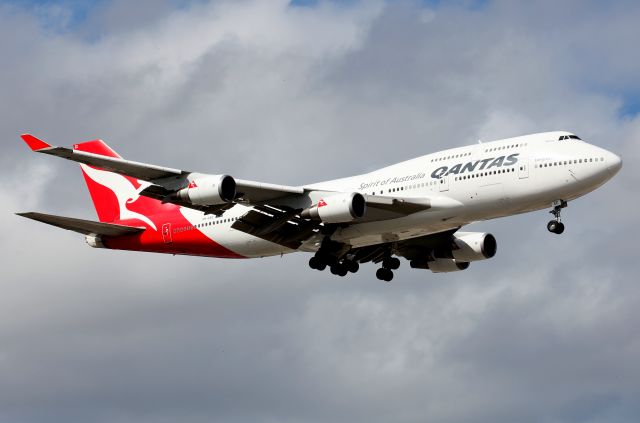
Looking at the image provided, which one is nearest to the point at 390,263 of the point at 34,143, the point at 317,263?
the point at 317,263

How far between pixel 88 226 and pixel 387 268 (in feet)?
47.7

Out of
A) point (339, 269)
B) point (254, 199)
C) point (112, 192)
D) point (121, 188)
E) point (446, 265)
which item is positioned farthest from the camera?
point (112, 192)

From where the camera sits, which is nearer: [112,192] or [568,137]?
[568,137]

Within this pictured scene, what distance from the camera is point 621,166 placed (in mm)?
50812

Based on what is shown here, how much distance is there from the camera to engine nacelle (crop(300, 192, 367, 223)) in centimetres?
5116

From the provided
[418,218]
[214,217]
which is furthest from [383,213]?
[214,217]

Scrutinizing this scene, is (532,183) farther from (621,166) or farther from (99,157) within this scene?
(99,157)

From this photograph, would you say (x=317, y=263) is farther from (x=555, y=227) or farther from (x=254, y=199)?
(x=555, y=227)

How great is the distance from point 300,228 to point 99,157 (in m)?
10.4

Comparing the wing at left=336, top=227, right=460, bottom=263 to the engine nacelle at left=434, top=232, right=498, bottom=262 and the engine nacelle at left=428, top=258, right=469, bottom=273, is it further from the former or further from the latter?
the engine nacelle at left=428, top=258, right=469, bottom=273

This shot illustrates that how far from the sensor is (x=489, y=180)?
50.9 m

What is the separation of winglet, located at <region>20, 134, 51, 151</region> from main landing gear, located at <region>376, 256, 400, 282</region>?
1908 centimetres

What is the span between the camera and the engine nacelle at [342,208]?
51.2m

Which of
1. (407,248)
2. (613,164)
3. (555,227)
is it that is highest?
(407,248)
